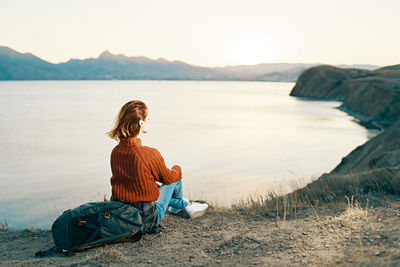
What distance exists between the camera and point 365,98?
38.1 meters

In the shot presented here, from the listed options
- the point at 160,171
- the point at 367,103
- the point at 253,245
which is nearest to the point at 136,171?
the point at 160,171

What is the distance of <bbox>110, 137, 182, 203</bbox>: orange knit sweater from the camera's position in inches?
168

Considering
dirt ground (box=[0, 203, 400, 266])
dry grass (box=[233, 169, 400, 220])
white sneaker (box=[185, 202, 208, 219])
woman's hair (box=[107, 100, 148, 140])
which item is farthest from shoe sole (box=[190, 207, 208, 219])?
woman's hair (box=[107, 100, 148, 140])

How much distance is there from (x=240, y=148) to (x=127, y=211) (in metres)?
17.0

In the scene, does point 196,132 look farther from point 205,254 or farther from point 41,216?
point 205,254

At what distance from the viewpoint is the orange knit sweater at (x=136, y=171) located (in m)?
4.27

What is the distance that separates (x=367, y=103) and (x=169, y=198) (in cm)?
3666

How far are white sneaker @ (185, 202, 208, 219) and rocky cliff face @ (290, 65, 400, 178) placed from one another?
3.70 meters

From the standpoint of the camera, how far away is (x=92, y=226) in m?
4.12

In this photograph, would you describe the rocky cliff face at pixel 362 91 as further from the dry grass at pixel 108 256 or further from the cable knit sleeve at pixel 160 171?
the dry grass at pixel 108 256

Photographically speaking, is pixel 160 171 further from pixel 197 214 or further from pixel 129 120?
pixel 197 214

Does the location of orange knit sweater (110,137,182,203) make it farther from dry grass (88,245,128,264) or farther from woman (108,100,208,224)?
dry grass (88,245,128,264)

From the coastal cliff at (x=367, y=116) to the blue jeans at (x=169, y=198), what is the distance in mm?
3041

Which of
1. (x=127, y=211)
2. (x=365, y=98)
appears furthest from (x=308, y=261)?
(x=365, y=98)
